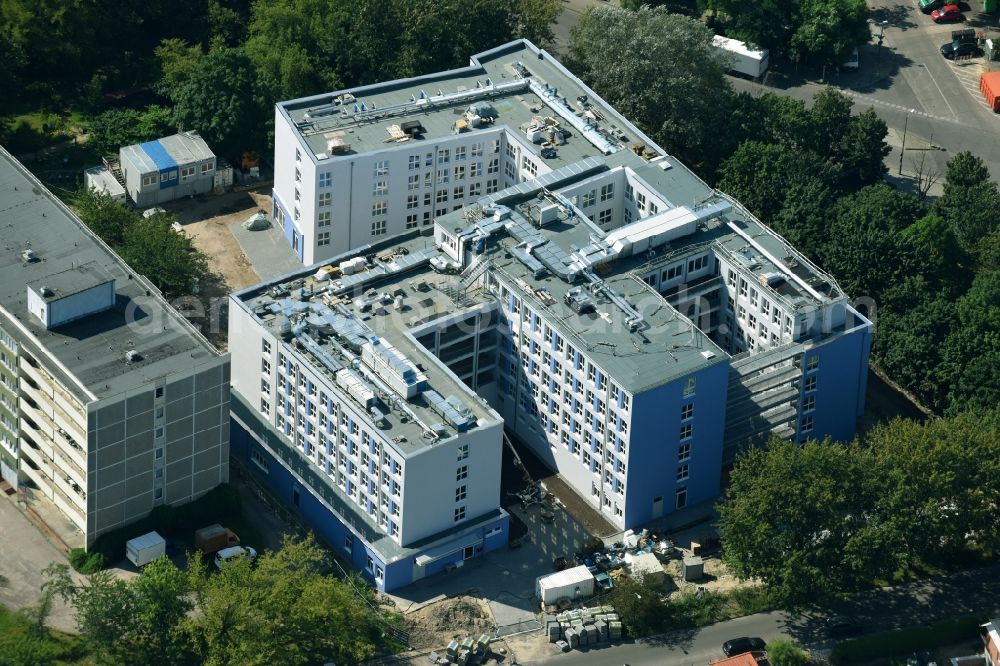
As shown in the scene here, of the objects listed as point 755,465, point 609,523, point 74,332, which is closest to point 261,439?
point 74,332

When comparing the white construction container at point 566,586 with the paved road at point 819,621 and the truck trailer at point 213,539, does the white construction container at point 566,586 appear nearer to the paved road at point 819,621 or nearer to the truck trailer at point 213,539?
the paved road at point 819,621

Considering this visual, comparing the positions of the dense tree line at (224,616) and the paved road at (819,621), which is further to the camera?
the paved road at (819,621)

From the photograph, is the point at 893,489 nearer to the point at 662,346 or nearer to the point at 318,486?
the point at 662,346

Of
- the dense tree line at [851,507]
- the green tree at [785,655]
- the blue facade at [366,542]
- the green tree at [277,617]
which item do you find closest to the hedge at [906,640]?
the green tree at [785,655]

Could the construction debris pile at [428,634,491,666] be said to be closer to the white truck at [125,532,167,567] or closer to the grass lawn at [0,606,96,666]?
the white truck at [125,532,167,567]

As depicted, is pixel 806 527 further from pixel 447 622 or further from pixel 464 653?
pixel 447 622

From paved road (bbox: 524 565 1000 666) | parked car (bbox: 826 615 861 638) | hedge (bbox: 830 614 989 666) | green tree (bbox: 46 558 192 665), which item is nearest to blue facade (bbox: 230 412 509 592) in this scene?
paved road (bbox: 524 565 1000 666)
